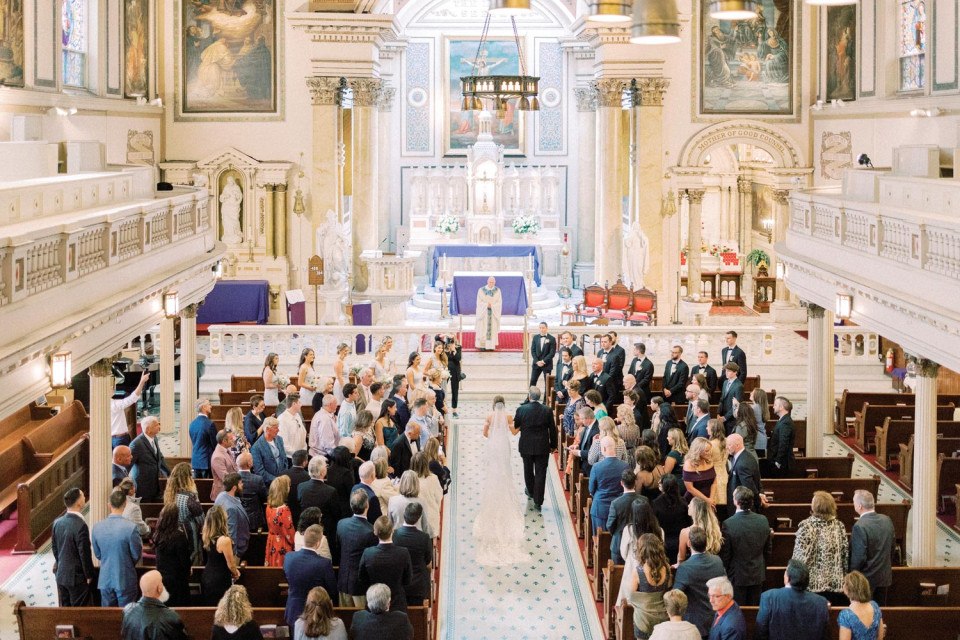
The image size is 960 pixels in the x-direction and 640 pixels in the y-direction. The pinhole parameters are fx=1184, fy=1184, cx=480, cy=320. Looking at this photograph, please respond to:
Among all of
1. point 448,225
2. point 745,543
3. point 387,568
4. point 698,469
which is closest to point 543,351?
point 698,469

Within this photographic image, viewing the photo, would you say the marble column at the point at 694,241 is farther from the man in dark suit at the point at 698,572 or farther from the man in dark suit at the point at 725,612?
the man in dark suit at the point at 725,612

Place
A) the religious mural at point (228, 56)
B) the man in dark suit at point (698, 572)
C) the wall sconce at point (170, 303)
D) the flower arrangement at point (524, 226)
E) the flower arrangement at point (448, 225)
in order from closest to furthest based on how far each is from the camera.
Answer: the man in dark suit at point (698, 572) → the wall sconce at point (170, 303) → the religious mural at point (228, 56) → the flower arrangement at point (448, 225) → the flower arrangement at point (524, 226)

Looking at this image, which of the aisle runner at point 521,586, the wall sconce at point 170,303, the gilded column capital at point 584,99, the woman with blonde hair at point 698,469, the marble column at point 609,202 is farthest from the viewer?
the gilded column capital at point 584,99

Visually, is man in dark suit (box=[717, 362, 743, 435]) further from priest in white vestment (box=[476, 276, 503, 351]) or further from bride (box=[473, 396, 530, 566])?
priest in white vestment (box=[476, 276, 503, 351])

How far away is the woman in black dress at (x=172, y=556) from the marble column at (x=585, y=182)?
2471 centimetres

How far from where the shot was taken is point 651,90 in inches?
1048

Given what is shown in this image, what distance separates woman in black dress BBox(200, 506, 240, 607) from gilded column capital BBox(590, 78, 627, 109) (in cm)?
1894

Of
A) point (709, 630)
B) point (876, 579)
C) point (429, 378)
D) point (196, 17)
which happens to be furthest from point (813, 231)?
point (196, 17)

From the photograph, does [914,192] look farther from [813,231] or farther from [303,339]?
[303,339]

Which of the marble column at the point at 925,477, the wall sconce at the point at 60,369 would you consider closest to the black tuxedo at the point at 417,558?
the wall sconce at the point at 60,369

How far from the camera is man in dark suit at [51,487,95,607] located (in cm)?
1014

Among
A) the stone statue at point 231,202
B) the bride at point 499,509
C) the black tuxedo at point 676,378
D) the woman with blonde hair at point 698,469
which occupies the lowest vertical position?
the bride at point 499,509

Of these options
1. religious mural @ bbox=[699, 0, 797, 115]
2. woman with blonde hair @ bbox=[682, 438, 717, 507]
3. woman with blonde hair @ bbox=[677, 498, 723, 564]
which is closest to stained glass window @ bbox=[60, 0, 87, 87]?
religious mural @ bbox=[699, 0, 797, 115]

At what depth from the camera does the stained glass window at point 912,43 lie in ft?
73.9
